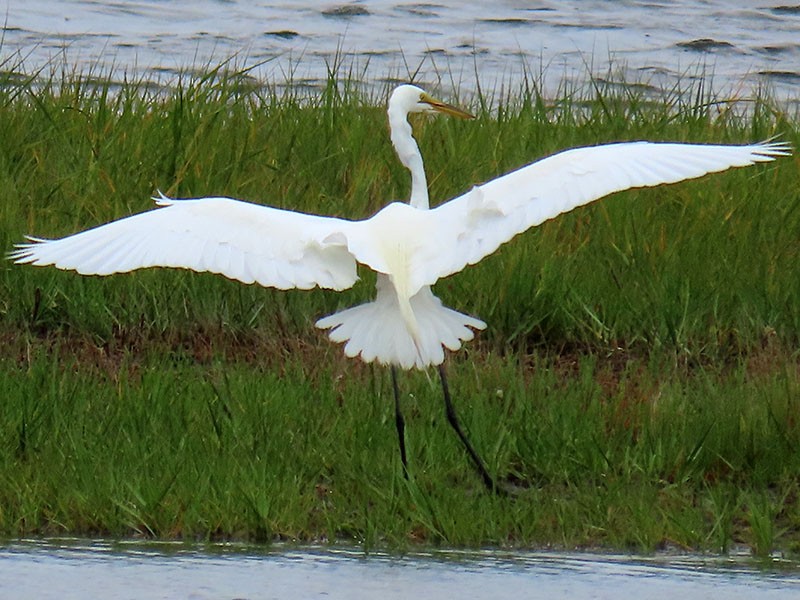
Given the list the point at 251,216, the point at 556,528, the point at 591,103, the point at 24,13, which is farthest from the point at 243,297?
the point at 24,13

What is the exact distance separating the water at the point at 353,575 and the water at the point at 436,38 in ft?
20.1

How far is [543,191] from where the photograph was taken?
15.4 feet

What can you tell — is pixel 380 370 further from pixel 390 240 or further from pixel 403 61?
pixel 403 61

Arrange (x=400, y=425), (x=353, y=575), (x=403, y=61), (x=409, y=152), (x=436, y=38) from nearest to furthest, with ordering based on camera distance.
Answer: (x=353, y=575) < (x=400, y=425) < (x=409, y=152) < (x=403, y=61) < (x=436, y=38)

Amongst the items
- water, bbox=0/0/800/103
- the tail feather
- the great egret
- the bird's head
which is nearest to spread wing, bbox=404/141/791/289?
the great egret

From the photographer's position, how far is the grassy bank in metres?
4.39

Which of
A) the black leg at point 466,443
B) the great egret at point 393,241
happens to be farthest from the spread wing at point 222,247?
the black leg at point 466,443

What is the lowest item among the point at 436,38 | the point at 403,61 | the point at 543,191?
the point at 543,191

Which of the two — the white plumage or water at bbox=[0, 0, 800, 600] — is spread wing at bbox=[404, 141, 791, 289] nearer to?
the white plumage

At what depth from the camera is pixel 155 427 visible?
16.1 ft

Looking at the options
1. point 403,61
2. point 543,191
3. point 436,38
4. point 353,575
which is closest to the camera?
point 353,575

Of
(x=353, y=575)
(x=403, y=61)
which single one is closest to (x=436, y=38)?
(x=403, y=61)

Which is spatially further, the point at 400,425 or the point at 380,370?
the point at 380,370

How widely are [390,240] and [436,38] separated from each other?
7.57 metres
